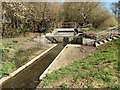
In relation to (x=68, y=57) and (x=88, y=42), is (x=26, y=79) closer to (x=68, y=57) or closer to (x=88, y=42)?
(x=68, y=57)

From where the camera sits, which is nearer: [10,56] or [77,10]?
[10,56]

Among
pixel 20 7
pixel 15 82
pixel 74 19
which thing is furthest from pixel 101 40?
pixel 74 19

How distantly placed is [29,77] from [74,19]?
22148 millimetres

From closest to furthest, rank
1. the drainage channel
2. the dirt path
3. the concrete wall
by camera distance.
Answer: the drainage channel → the dirt path → the concrete wall

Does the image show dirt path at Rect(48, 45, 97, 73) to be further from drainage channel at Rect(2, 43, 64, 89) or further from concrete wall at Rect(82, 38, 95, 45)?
concrete wall at Rect(82, 38, 95, 45)

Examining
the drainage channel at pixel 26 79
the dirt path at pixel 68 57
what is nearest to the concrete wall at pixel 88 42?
the dirt path at pixel 68 57

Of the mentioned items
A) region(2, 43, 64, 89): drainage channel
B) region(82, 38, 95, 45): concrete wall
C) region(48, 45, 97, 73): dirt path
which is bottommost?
region(2, 43, 64, 89): drainage channel

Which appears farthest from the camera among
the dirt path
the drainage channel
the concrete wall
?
the concrete wall

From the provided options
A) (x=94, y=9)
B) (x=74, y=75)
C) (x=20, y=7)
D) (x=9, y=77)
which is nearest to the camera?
(x=74, y=75)

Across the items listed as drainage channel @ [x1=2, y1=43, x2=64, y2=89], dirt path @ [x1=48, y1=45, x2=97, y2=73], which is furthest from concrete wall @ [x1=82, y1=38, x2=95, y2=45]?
drainage channel @ [x1=2, y1=43, x2=64, y2=89]

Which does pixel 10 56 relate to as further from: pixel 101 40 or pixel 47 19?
pixel 47 19

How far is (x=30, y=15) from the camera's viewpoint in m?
18.1

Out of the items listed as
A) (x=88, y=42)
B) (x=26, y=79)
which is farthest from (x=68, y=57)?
(x=88, y=42)

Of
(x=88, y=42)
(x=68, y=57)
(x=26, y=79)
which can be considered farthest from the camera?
(x=88, y=42)
